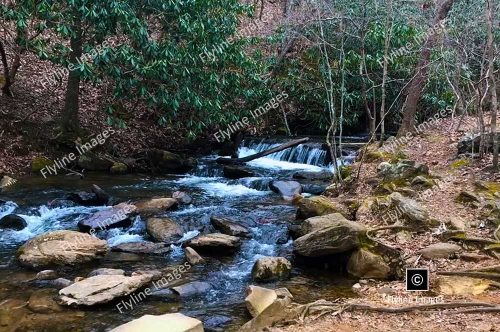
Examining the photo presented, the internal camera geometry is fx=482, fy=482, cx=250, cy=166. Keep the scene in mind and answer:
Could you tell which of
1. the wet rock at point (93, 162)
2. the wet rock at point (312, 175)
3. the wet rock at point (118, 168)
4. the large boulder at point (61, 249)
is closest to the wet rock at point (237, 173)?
the wet rock at point (312, 175)

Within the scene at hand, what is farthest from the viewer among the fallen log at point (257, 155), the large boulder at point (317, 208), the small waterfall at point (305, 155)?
the small waterfall at point (305, 155)

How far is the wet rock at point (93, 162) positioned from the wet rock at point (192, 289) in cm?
684

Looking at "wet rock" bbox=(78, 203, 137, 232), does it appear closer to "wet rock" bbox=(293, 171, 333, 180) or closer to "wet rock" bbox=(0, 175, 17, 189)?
"wet rock" bbox=(0, 175, 17, 189)

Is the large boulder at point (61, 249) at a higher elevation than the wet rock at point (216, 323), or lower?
higher

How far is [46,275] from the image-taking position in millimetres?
6465

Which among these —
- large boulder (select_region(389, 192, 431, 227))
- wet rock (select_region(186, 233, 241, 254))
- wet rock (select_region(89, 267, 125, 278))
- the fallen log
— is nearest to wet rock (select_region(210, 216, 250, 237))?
wet rock (select_region(186, 233, 241, 254))

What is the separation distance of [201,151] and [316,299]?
960cm

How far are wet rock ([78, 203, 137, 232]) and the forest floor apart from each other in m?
3.95

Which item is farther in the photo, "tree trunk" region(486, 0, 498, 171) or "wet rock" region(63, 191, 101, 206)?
"wet rock" region(63, 191, 101, 206)

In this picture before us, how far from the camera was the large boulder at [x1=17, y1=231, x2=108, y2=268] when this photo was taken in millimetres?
6859

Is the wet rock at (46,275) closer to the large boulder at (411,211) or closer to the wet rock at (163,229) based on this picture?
the wet rock at (163,229)

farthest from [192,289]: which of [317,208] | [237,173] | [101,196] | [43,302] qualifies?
[237,173]

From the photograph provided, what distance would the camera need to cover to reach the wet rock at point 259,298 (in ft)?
17.2

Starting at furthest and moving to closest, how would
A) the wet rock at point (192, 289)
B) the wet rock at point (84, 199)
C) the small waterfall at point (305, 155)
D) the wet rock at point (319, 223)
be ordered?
1. the small waterfall at point (305, 155)
2. the wet rock at point (84, 199)
3. the wet rock at point (319, 223)
4. the wet rock at point (192, 289)
